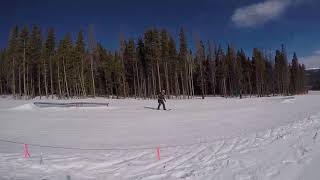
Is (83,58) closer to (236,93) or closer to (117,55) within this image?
(117,55)

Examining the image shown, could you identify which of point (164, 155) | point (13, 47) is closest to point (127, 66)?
point (13, 47)

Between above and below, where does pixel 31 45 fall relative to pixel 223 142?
above

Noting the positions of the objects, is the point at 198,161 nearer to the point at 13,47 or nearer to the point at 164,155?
the point at 164,155

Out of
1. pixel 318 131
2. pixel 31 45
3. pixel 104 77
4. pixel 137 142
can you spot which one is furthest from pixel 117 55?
pixel 318 131

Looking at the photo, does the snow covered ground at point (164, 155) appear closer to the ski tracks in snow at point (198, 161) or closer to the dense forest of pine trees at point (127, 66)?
the ski tracks in snow at point (198, 161)

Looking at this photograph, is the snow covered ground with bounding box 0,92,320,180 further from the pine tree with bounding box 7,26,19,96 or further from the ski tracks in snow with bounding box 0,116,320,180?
the pine tree with bounding box 7,26,19,96

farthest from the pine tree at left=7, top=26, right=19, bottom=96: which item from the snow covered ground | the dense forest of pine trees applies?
the snow covered ground

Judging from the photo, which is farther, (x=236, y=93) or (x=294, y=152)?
(x=236, y=93)

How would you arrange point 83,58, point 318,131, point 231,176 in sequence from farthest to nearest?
point 83,58 < point 318,131 < point 231,176

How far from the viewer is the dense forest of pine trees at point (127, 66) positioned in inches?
2029

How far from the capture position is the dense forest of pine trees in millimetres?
51531

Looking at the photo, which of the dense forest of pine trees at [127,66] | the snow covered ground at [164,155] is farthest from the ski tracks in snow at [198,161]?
the dense forest of pine trees at [127,66]

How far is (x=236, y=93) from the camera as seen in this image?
73.1 m

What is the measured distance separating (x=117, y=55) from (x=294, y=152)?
61.7 metres
